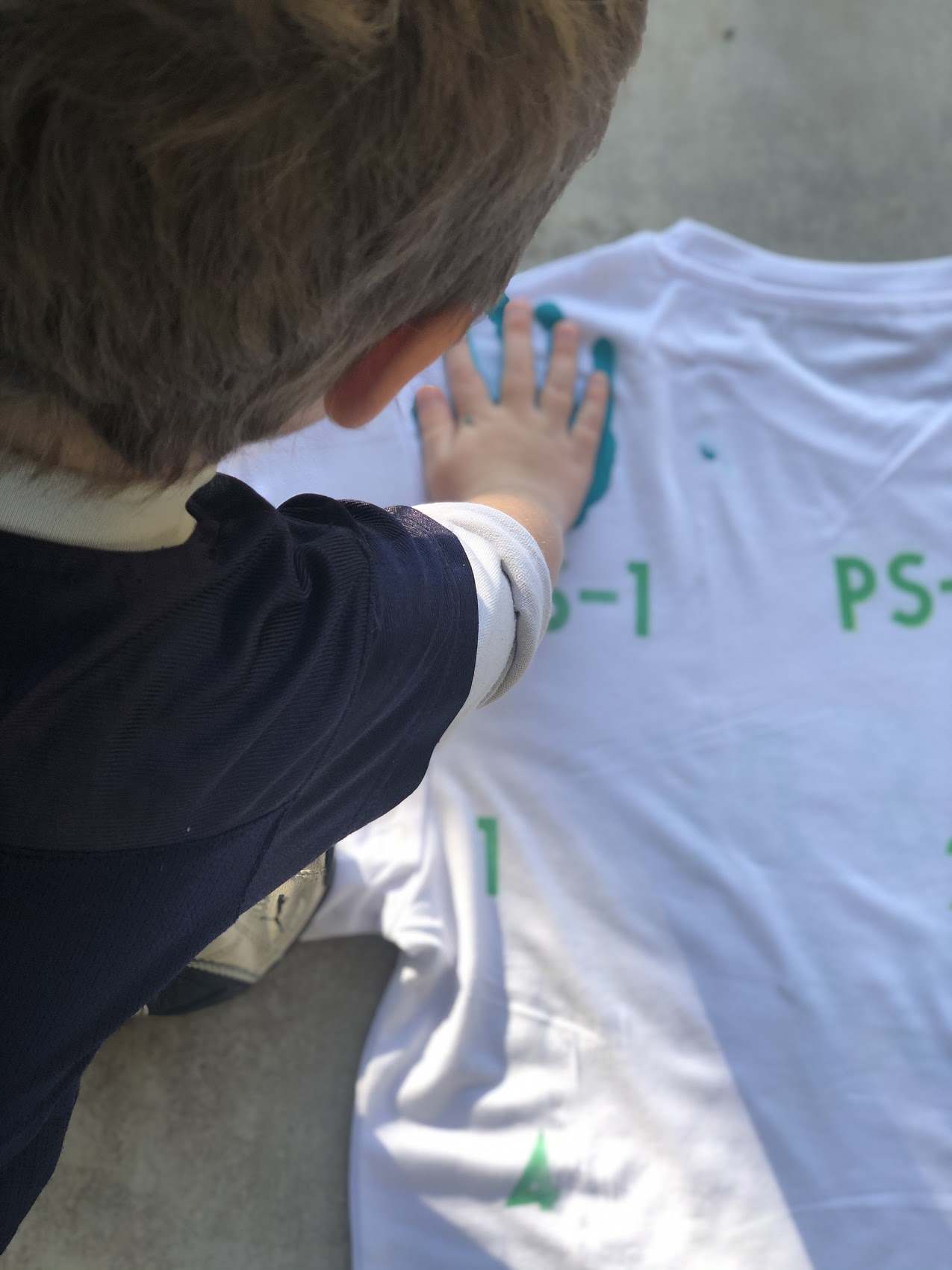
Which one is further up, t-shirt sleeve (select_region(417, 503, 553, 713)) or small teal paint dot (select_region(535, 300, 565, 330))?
small teal paint dot (select_region(535, 300, 565, 330))

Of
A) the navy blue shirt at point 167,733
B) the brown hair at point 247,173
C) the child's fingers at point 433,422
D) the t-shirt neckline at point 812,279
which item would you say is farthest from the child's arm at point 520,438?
the brown hair at point 247,173

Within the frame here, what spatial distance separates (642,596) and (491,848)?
10.0 inches

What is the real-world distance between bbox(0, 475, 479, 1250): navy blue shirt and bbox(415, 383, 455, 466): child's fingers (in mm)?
329

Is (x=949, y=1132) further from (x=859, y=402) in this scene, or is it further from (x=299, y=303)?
(x=299, y=303)

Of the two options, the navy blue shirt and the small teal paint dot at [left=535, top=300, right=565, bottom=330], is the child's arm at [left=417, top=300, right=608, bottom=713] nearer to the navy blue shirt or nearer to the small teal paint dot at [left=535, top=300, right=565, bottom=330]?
the small teal paint dot at [left=535, top=300, right=565, bottom=330]

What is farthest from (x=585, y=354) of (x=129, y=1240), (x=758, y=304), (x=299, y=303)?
(x=129, y=1240)

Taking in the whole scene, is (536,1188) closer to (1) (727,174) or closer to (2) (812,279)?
(2) (812,279)

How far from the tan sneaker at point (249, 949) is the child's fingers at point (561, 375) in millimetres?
424

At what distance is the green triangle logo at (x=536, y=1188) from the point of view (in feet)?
2.56

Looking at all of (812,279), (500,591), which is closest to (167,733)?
(500,591)

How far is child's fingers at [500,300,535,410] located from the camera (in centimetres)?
95

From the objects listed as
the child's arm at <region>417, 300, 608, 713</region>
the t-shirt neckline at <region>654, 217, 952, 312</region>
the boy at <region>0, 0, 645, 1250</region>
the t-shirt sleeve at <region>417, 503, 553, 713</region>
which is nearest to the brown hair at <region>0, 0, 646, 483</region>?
the boy at <region>0, 0, 645, 1250</region>

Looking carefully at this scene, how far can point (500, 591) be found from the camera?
661mm

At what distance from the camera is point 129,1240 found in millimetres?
802
